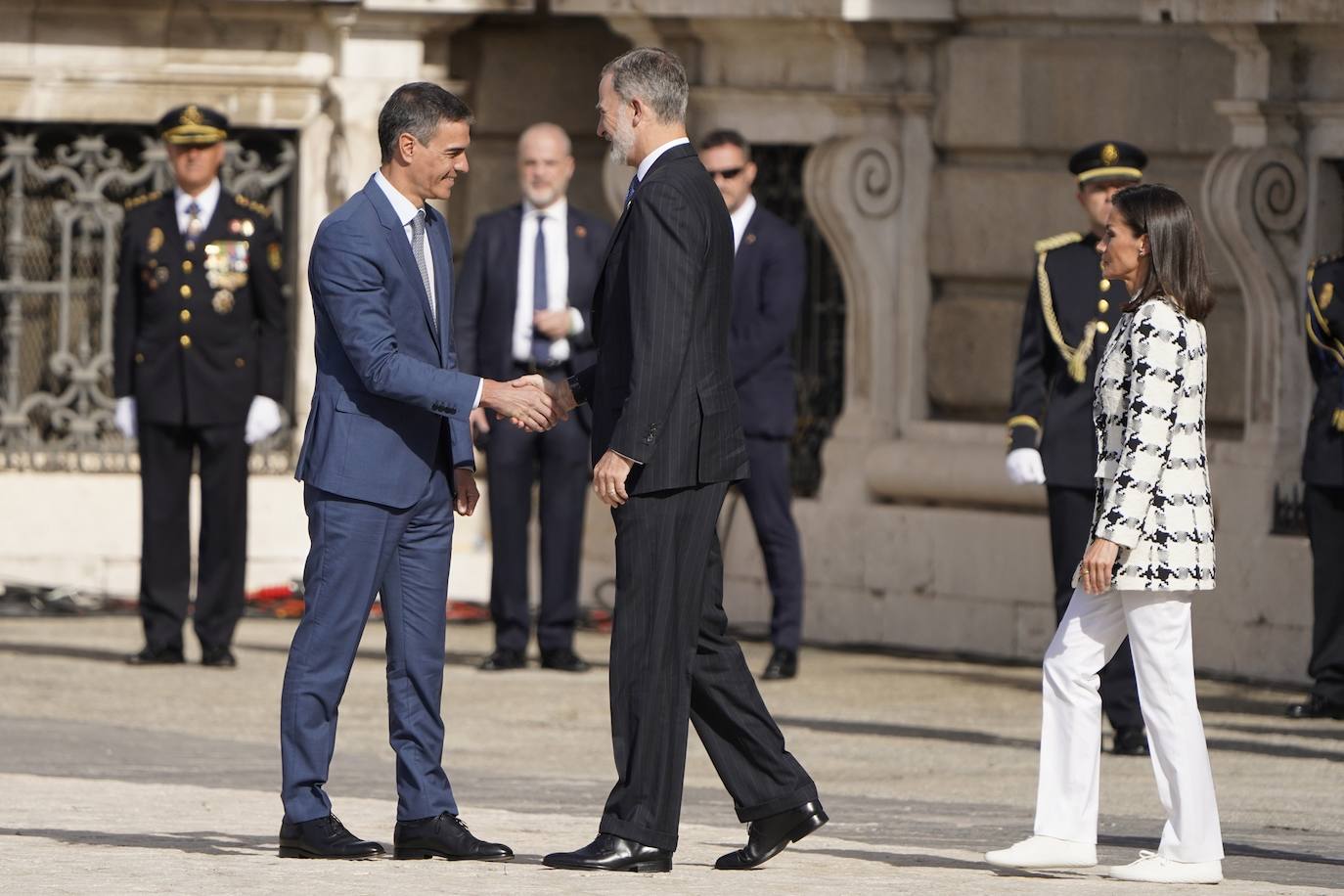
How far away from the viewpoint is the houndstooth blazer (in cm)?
634

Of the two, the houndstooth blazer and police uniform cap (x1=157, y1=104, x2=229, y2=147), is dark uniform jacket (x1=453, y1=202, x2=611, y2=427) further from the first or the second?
the houndstooth blazer

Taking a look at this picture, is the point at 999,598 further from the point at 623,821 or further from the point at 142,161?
the point at 623,821

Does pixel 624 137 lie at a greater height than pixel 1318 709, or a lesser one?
greater

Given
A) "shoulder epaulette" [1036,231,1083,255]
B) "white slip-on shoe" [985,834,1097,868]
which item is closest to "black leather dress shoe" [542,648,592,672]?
"shoulder epaulette" [1036,231,1083,255]

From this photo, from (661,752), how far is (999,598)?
211 inches

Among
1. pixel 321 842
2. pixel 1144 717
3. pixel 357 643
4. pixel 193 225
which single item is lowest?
pixel 321 842

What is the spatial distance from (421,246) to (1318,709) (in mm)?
4284

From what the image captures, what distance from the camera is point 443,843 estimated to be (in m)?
6.35

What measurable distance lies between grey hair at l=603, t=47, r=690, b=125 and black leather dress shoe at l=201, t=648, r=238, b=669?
4924 millimetres

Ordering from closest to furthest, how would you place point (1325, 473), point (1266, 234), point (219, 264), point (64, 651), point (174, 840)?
point (174, 840), point (1325, 473), point (1266, 234), point (219, 264), point (64, 651)

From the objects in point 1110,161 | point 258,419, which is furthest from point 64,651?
point 1110,161

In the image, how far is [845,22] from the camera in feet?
38.2

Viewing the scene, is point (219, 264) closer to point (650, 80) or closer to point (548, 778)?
point (548, 778)

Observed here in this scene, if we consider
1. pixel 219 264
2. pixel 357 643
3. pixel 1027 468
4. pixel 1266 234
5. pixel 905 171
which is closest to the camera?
pixel 357 643
